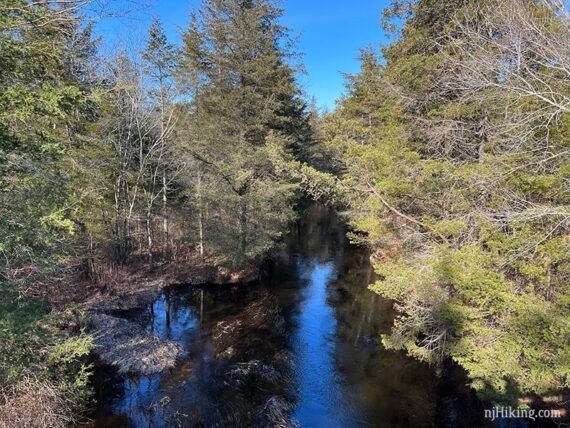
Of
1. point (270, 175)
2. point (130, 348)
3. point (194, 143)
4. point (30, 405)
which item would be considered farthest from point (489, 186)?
point (194, 143)

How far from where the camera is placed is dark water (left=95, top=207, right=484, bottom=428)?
895cm

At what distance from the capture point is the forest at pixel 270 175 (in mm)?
6129

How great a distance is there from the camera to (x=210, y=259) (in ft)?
Result: 64.8

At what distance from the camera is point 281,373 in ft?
35.1

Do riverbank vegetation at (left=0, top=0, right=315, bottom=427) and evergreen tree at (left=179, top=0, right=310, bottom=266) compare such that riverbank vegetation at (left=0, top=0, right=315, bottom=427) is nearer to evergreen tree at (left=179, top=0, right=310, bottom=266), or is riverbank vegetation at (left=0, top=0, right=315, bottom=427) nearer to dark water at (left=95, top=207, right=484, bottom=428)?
evergreen tree at (left=179, top=0, right=310, bottom=266)

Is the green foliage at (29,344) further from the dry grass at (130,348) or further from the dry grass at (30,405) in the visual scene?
the dry grass at (130,348)

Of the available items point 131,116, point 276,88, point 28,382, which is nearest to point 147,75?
point 131,116

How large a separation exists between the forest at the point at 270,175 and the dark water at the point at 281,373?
99 cm

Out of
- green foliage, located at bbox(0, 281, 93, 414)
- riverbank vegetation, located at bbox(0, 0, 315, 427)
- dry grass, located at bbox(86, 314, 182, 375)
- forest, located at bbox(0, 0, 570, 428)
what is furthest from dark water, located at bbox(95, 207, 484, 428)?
riverbank vegetation, located at bbox(0, 0, 315, 427)

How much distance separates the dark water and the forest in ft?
3.24

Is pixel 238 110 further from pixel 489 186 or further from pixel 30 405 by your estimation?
pixel 30 405

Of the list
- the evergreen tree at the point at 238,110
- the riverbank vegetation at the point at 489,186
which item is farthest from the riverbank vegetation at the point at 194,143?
the riverbank vegetation at the point at 489,186

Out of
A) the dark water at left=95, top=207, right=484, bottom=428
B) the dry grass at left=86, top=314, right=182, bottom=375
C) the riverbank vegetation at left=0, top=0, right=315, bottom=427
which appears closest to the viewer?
the dark water at left=95, top=207, right=484, bottom=428

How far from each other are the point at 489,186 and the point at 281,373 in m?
7.72
